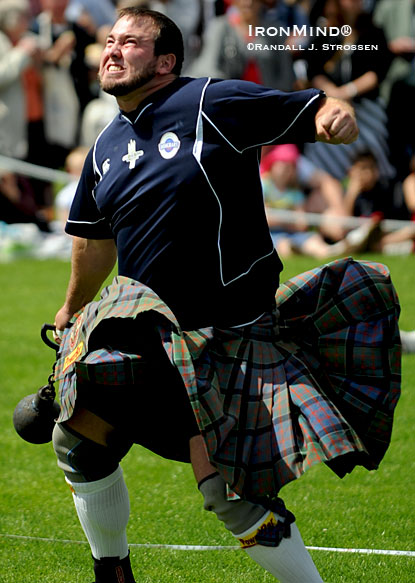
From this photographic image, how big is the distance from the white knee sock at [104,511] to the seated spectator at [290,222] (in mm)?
7066

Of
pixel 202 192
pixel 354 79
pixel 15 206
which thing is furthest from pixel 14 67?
pixel 202 192

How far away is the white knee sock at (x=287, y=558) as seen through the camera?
3105 millimetres

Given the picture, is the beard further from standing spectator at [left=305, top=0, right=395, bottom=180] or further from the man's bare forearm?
standing spectator at [left=305, top=0, right=395, bottom=180]

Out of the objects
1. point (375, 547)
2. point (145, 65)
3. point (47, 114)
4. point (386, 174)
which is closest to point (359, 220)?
point (386, 174)

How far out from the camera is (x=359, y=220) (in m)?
10.6

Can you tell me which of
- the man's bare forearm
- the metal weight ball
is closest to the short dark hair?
the man's bare forearm

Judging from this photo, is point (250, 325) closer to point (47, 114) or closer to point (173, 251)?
point (173, 251)

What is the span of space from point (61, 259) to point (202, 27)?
3020 millimetres

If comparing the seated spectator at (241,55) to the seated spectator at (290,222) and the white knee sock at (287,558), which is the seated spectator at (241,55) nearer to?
the seated spectator at (290,222)

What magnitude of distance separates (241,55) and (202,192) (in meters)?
8.00

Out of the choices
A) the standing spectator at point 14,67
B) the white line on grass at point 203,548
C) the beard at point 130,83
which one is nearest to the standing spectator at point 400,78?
the standing spectator at point 14,67

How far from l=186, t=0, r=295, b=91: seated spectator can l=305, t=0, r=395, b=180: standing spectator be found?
323 mm

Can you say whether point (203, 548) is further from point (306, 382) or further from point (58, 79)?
point (58, 79)

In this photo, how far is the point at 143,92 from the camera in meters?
3.32
